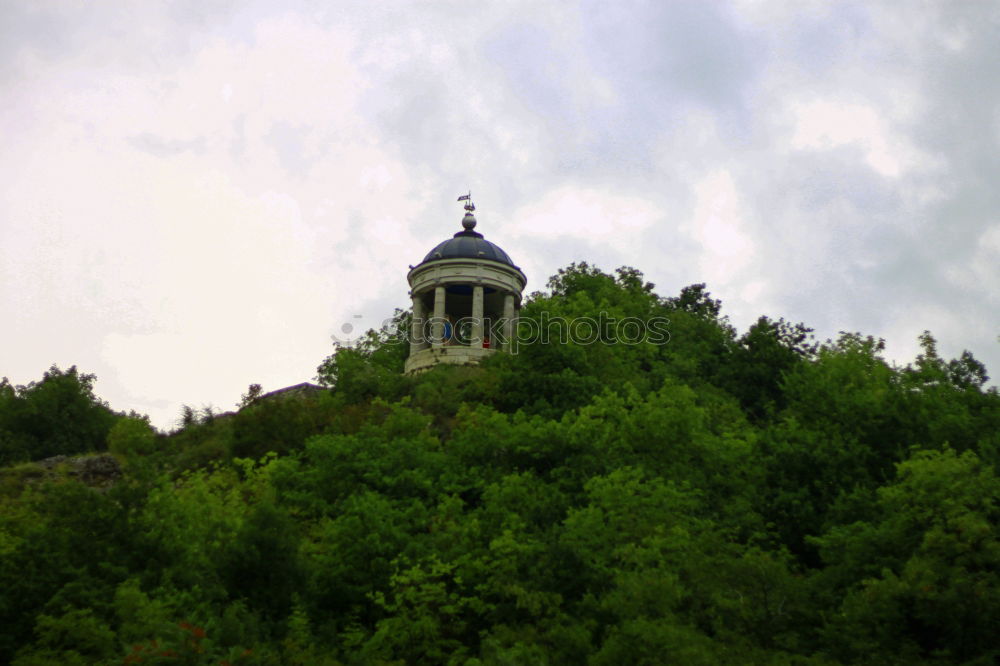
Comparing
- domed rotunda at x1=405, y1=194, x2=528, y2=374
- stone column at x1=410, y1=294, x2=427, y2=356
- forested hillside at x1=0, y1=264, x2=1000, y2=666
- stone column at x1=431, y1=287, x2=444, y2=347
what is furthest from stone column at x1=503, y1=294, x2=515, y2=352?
forested hillside at x1=0, y1=264, x2=1000, y2=666

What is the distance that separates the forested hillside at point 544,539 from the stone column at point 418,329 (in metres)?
13.7

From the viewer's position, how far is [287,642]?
2073 cm

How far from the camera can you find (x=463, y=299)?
5547 centimetres

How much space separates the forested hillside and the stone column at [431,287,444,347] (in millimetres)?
11913

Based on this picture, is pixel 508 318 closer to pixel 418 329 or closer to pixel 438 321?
pixel 438 321

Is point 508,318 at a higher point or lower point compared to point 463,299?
lower

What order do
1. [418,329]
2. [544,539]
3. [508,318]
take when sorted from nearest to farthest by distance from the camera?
[544,539]
[508,318]
[418,329]

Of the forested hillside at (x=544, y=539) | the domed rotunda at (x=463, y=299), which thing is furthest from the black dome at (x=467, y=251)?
the forested hillside at (x=544, y=539)

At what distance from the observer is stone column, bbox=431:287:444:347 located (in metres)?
51.2

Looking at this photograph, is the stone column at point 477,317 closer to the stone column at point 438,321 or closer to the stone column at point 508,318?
the stone column at point 508,318

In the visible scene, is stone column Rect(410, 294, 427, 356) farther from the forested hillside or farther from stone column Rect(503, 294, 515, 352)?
the forested hillside

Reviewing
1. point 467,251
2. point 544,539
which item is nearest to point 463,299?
point 467,251

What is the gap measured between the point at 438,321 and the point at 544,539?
89.1 ft

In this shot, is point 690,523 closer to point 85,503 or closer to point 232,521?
point 232,521
